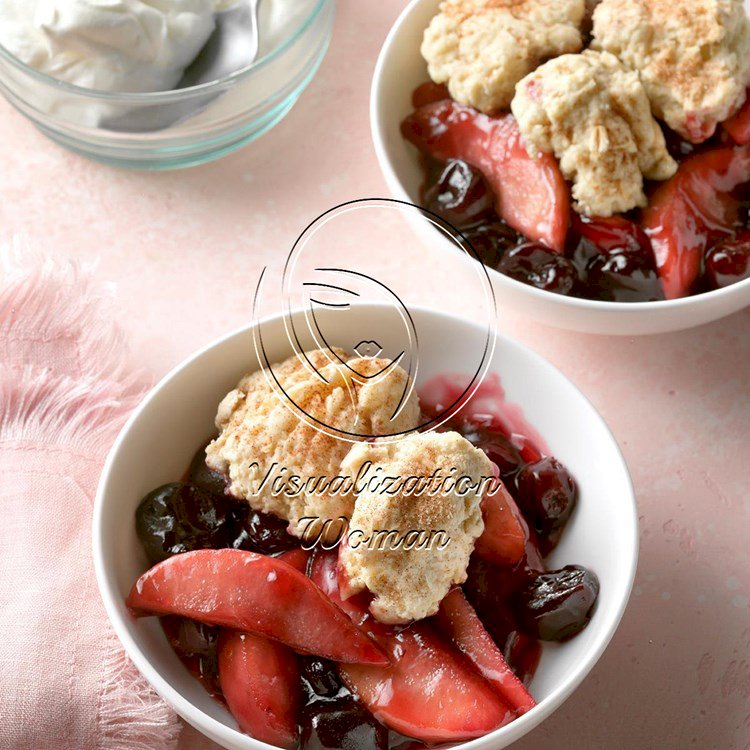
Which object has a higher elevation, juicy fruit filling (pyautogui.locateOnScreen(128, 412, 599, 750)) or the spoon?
the spoon

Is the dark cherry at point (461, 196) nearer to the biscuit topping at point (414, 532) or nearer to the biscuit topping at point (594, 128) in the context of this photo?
the biscuit topping at point (594, 128)

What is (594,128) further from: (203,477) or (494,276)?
(203,477)

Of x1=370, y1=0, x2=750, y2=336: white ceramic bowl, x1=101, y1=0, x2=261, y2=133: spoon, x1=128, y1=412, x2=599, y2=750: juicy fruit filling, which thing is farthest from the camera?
x1=101, y1=0, x2=261, y2=133: spoon

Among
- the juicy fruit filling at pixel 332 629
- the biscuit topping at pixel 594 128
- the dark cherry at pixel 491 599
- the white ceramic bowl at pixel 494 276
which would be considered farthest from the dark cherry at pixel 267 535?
the biscuit topping at pixel 594 128

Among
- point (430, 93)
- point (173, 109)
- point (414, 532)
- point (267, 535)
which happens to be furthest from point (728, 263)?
point (173, 109)

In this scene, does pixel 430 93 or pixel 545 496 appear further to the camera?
pixel 430 93

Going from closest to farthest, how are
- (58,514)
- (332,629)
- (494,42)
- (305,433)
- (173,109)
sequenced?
1. (332,629)
2. (305,433)
3. (58,514)
4. (494,42)
5. (173,109)

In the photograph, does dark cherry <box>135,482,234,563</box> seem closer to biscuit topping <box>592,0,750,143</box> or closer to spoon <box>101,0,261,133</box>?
spoon <box>101,0,261,133</box>

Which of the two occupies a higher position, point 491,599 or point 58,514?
point 491,599

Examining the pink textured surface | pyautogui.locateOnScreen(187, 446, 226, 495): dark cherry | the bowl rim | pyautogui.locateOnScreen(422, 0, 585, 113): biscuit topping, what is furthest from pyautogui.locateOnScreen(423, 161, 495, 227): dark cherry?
pyautogui.locateOnScreen(187, 446, 226, 495): dark cherry
